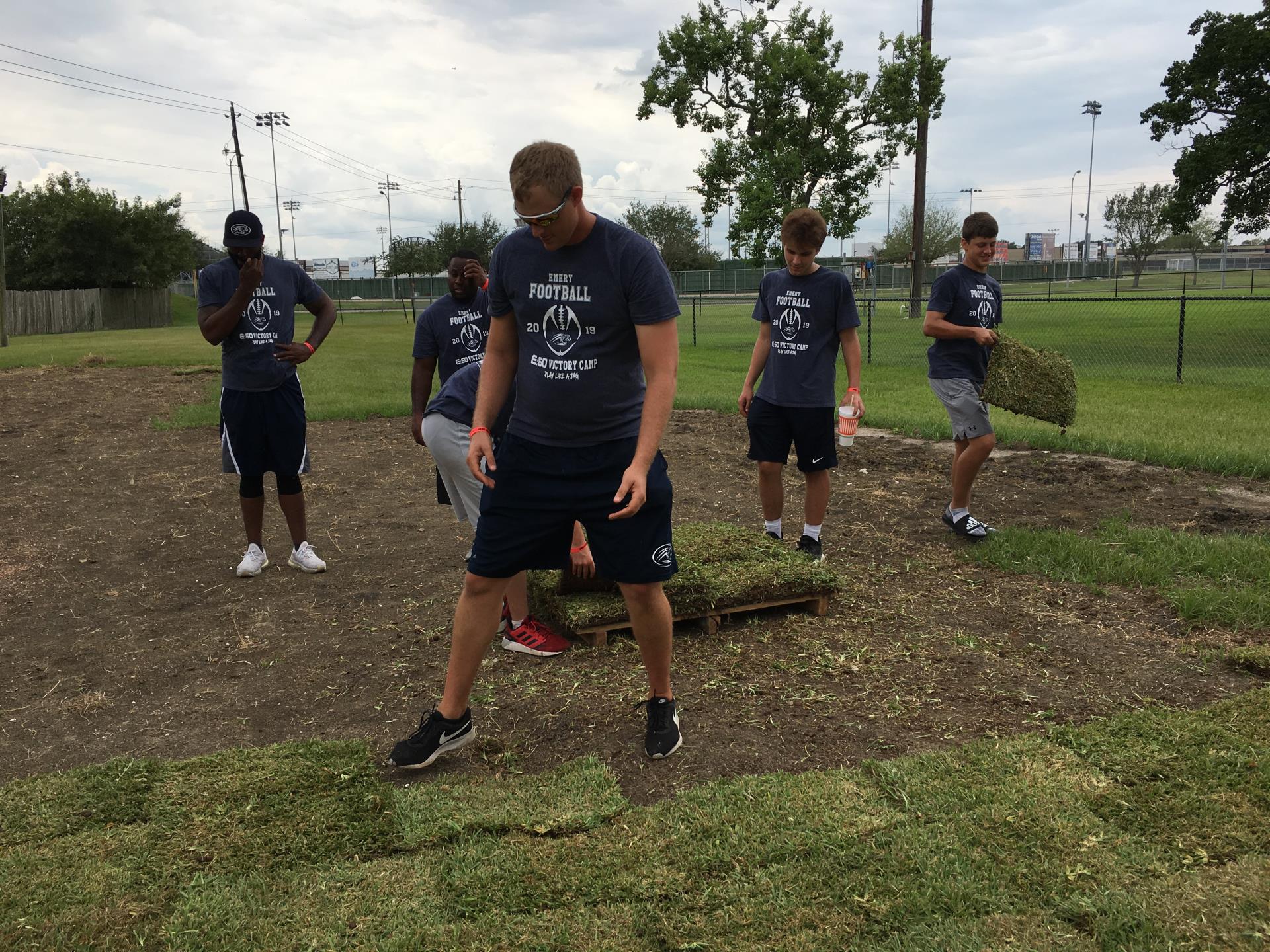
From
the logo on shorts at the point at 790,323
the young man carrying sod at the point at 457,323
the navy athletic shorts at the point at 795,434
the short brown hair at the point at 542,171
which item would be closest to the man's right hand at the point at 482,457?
the short brown hair at the point at 542,171

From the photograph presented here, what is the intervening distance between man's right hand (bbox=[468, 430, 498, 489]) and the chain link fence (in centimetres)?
523

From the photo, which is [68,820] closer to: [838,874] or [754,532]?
[838,874]

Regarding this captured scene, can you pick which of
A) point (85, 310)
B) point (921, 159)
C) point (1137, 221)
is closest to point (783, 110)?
point (921, 159)

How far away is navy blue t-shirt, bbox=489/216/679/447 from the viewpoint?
122 inches

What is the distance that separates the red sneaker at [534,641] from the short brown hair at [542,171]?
221 centimetres

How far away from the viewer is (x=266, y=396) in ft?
18.5

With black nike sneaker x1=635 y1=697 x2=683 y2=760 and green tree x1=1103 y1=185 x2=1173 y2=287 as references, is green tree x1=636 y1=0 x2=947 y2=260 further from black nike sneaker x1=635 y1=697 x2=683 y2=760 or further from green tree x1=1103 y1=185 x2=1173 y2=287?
green tree x1=1103 y1=185 x2=1173 y2=287

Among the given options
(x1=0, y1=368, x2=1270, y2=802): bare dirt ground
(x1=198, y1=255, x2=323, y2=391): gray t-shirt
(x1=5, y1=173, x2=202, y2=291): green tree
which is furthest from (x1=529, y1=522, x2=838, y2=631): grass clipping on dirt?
A: (x1=5, y1=173, x2=202, y2=291): green tree

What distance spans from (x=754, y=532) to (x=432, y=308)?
83.1 inches

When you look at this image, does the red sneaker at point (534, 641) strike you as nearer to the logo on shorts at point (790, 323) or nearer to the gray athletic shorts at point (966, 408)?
the logo on shorts at point (790, 323)

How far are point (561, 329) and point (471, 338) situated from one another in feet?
6.23

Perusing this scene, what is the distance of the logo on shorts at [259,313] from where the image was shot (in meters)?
5.53

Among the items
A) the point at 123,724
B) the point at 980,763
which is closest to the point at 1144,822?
the point at 980,763

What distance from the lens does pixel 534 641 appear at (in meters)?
4.47
